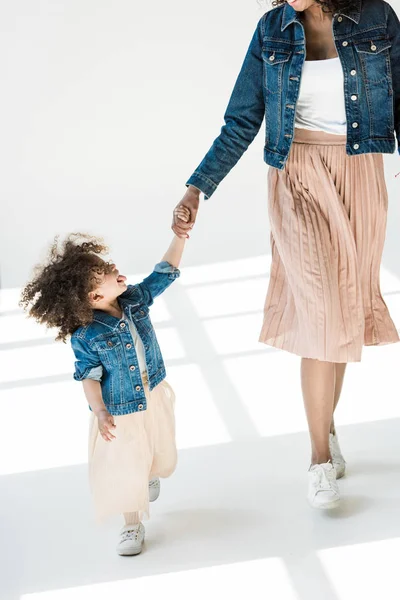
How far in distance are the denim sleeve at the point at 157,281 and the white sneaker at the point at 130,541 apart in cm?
59

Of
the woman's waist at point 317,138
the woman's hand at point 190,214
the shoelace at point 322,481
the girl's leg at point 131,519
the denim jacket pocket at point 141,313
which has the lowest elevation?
the girl's leg at point 131,519

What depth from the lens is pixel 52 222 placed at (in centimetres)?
593

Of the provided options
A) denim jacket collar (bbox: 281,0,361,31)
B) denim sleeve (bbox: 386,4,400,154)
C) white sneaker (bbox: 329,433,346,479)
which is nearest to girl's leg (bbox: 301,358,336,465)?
white sneaker (bbox: 329,433,346,479)

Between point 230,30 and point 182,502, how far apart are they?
12.1 ft

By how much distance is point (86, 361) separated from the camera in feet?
8.81

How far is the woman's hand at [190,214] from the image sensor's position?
9.39 feet

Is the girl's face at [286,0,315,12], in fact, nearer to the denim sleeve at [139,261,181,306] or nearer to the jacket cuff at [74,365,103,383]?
the denim sleeve at [139,261,181,306]

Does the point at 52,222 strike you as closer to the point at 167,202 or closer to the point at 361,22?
the point at 167,202

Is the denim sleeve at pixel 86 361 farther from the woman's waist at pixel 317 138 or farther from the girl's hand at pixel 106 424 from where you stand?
the woman's waist at pixel 317 138

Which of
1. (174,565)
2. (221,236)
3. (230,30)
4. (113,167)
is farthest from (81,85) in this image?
(174,565)

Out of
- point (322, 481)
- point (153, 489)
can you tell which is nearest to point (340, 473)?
point (322, 481)

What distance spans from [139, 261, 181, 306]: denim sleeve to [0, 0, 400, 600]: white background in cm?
50

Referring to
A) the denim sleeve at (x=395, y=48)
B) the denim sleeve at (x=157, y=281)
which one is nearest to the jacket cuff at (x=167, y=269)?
the denim sleeve at (x=157, y=281)

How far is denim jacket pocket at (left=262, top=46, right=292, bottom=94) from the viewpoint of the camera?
2.78 meters
